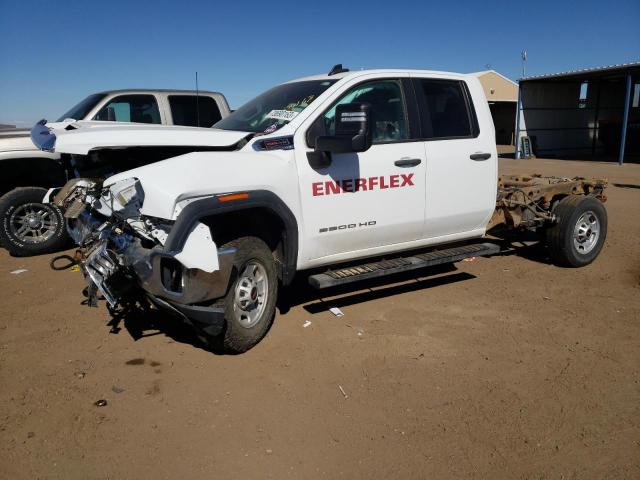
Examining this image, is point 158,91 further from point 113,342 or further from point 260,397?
point 260,397

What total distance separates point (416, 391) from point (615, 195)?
10555 millimetres

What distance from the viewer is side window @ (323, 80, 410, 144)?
470cm

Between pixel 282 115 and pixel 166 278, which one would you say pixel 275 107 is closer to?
pixel 282 115

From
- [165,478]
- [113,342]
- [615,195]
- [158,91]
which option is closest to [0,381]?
[113,342]

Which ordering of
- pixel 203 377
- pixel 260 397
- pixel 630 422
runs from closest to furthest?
pixel 630 422
pixel 260 397
pixel 203 377

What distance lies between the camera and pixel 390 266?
15.6 ft

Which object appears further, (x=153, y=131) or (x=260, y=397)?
(x=153, y=131)

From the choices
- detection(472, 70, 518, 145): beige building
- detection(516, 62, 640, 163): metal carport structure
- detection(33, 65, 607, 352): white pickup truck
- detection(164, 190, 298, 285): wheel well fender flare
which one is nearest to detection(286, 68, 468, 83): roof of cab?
detection(33, 65, 607, 352): white pickup truck

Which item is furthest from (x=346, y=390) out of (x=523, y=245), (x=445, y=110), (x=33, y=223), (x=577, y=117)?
(x=577, y=117)

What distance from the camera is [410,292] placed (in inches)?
217

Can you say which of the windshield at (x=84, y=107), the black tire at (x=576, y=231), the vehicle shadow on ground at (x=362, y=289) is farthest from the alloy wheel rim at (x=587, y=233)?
the windshield at (x=84, y=107)

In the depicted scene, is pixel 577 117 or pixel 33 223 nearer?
pixel 33 223

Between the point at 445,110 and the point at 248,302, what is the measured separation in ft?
8.84

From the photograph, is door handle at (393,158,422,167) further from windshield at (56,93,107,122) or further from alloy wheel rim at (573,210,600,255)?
windshield at (56,93,107,122)
